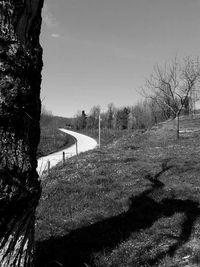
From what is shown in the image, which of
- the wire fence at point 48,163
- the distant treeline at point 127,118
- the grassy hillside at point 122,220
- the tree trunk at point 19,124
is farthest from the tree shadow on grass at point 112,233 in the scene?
the distant treeline at point 127,118

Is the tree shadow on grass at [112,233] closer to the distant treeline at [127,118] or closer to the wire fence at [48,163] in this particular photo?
the wire fence at [48,163]

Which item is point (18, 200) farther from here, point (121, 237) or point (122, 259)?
point (121, 237)

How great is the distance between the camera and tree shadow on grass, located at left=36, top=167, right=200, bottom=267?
8016mm

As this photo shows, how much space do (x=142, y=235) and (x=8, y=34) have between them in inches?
253

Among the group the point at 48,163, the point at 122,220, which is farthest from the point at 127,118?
the point at 122,220

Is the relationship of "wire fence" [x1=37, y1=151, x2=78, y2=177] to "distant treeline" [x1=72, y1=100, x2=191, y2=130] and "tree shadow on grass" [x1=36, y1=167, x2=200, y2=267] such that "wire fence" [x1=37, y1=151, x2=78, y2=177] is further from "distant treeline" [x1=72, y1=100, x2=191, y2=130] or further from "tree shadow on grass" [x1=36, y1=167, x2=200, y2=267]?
"distant treeline" [x1=72, y1=100, x2=191, y2=130]

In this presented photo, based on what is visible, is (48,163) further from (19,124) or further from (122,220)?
(19,124)

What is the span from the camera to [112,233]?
959 centimetres

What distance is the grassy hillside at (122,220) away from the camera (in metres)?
8.07

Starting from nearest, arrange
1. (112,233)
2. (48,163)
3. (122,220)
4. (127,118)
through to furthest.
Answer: (112,233) → (122,220) → (48,163) → (127,118)

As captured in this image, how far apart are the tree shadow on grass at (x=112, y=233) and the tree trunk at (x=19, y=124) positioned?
1.49m

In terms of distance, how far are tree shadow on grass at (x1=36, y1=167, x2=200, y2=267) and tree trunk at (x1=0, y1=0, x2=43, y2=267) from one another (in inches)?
58.8

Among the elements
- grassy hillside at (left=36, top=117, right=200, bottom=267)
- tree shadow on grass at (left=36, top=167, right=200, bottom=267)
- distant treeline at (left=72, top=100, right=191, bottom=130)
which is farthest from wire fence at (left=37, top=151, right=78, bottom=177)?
distant treeline at (left=72, top=100, right=191, bottom=130)

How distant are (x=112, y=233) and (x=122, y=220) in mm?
1313
